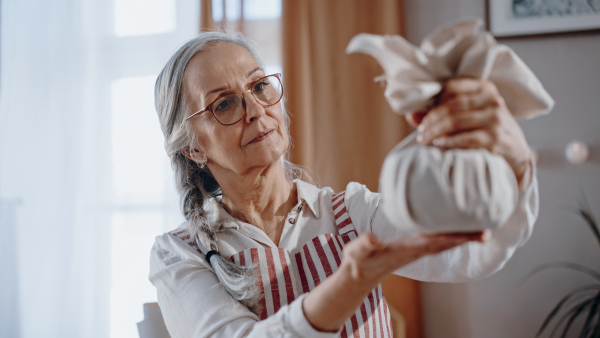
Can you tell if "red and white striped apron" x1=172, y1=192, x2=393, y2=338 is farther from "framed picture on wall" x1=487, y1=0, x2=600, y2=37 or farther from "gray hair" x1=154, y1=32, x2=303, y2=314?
"framed picture on wall" x1=487, y1=0, x2=600, y2=37

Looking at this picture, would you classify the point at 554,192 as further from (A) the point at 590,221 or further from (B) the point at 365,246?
(B) the point at 365,246

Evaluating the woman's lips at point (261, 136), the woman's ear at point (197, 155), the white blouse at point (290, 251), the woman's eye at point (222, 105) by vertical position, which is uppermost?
the woman's eye at point (222, 105)

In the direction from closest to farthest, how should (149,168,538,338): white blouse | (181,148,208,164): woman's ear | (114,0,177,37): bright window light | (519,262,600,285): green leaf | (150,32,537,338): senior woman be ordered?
(149,168,538,338): white blouse → (150,32,537,338): senior woman → (181,148,208,164): woman's ear → (519,262,600,285): green leaf → (114,0,177,37): bright window light

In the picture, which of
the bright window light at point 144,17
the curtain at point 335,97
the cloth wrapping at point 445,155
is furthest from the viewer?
the bright window light at point 144,17

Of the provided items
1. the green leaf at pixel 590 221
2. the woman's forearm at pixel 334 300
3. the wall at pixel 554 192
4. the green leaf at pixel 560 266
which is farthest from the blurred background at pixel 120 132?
the woman's forearm at pixel 334 300

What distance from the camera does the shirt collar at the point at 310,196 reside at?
1155 mm

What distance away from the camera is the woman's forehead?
1088mm

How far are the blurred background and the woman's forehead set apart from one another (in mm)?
971

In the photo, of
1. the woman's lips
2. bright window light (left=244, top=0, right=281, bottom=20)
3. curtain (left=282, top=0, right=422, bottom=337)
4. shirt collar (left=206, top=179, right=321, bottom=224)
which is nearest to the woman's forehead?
the woman's lips

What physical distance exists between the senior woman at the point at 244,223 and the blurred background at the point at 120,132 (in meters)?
0.88

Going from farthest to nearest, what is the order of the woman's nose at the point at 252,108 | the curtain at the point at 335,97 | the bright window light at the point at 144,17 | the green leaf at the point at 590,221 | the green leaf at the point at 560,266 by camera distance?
the bright window light at the point at 144,17
the curtain at the point at 335,97
the green leaf at the point at 560,266
the green leaf at the point at 590,221
the woman's nose at the point at 252,108

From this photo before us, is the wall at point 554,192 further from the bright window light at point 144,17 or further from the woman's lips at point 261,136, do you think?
the bright window light at point 144,17

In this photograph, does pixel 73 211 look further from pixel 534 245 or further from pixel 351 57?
pixel 534 245

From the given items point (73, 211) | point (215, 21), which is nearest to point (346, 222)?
point (215, 21)
